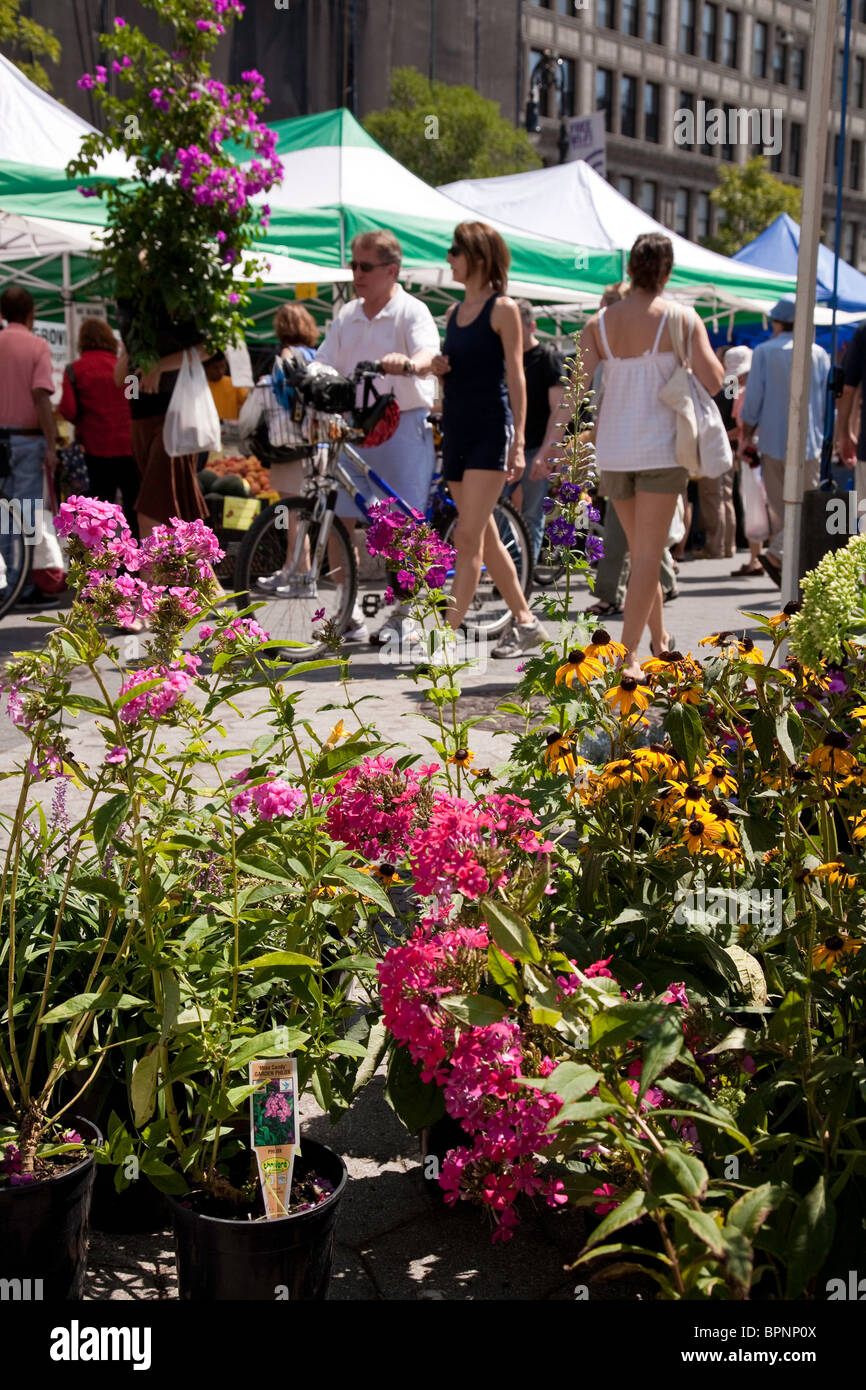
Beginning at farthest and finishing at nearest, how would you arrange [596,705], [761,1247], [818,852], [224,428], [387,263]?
[224,428]
[387,263]
[596,705]
[818,852]
[761,1247]

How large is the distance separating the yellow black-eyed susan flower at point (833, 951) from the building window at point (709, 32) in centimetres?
6309

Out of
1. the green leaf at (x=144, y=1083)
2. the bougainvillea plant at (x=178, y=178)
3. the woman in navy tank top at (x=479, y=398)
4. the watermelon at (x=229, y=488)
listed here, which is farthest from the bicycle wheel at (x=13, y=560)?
the green leaf at (x=144, y=1083)

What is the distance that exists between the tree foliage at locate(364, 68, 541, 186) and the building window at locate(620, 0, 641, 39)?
51.0 feet

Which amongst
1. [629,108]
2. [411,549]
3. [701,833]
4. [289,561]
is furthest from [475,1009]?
[629,108]

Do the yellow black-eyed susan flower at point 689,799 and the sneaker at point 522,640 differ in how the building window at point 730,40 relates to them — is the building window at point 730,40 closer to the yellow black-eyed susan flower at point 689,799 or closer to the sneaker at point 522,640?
the sneaker at point 522,640

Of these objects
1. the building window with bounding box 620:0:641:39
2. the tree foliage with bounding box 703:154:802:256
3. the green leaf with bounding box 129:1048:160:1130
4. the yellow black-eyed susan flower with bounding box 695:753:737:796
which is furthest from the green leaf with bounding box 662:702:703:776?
the building window with bounding box 620:0:641:39

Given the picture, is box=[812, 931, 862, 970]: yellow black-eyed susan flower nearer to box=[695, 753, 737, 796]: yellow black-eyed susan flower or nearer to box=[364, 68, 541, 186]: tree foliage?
box=[695, 753, 737, 796]: yellow black-eyed susan flower

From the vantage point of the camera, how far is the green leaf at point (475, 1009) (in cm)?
171

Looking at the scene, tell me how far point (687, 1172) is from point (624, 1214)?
0.11 metres

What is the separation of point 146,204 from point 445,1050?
673 centimetres

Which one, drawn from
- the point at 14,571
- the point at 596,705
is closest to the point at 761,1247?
the point at 596,705

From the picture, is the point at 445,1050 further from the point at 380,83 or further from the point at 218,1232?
the point at 380,83

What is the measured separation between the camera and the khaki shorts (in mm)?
6008

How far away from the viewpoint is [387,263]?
7320 millimetres
